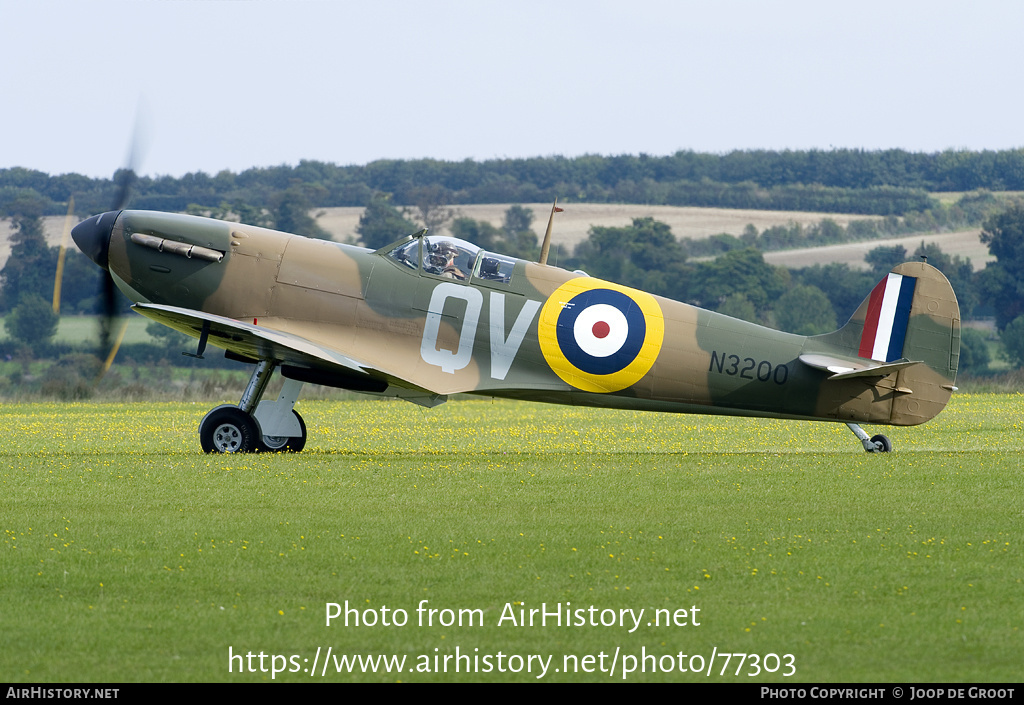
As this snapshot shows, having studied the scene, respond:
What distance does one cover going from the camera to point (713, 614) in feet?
20.2

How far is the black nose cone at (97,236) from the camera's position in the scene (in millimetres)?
13953

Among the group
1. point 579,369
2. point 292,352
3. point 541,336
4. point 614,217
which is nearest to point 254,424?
point 292,352

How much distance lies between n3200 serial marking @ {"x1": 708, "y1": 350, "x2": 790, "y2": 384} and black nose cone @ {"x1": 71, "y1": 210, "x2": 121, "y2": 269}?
692cm

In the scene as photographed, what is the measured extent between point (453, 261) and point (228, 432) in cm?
312

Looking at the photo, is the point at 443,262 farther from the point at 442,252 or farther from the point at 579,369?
the point at 579,369

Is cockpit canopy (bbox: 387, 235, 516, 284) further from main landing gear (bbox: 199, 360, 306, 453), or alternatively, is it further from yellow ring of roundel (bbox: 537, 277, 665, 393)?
main landing gear (bbox: 199, 360, 306, 453)

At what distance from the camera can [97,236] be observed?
1399 centimetres

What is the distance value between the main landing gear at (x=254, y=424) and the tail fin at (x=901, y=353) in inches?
228

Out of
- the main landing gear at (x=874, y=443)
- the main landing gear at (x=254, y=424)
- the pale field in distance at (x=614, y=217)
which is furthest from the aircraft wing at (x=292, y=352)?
the pale field in distance at (x=614, y=217)

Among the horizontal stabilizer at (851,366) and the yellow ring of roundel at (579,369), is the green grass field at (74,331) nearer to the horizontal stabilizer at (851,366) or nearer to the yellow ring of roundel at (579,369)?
the yellow ring of roundel at (579,369)

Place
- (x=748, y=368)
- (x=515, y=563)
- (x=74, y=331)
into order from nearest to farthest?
(x=515, y=563)
(x=748, y=368)
(x=74, y=331)

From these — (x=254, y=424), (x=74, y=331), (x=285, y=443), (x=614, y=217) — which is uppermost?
(x=614, y=217)

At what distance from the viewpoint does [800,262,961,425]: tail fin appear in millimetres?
13359
